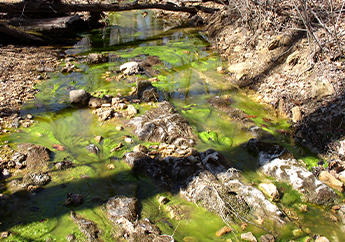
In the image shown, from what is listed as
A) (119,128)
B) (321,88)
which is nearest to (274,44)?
(321,88)

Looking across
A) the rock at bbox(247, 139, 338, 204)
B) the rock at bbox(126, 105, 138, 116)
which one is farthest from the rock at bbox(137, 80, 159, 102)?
the rock at bbox(247, 139, 338, 204)

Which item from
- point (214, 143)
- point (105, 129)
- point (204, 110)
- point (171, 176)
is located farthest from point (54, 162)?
point (204, 110)

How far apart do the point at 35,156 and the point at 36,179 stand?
0.42m

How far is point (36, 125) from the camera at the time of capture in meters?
3.88

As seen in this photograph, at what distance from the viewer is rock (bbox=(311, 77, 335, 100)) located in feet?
13.0

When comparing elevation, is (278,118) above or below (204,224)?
above

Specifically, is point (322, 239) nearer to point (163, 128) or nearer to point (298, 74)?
point (163, 128)

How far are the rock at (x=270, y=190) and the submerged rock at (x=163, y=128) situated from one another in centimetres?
115

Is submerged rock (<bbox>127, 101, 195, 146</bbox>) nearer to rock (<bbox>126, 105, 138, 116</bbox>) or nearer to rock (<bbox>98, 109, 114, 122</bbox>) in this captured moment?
rock (<bbox>126, 105, 138, 116</bbox>)

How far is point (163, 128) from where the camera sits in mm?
3781

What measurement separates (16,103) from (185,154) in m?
3.27

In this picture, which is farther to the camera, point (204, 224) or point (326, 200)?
point (326, 200)

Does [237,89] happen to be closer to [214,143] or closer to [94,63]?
[214,143]

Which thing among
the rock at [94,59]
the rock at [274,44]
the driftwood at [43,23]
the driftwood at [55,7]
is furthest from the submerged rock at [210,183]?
the driftwood at [55,7]
